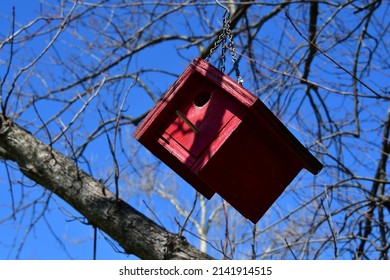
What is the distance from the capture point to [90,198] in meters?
3.78

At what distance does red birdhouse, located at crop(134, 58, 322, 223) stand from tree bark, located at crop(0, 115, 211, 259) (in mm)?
652

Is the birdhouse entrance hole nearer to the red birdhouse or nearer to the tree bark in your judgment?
the red birdhouse

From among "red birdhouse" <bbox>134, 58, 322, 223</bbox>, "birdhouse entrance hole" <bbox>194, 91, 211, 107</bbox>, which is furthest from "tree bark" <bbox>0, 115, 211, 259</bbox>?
"birdhouse entrance hole" <bbox>194, 91, 211, 107</bbox>

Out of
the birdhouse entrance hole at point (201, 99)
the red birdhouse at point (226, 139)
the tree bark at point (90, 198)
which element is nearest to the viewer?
the red birdhouse at point (226, 139)

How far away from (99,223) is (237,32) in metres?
2.40

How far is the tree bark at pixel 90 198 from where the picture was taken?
3.64 metres

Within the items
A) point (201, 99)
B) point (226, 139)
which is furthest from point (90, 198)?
point (226, 139)

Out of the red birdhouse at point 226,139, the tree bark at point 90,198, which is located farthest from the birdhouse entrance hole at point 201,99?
the tree bark at point 90,198

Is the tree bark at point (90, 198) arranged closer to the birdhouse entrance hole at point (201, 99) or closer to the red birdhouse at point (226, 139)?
the red birdhouse at point (226, 139)

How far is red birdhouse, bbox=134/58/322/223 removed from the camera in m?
2.92

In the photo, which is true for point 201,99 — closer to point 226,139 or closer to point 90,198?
point 226,139

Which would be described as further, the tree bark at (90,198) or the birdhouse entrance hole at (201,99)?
the tree bark at (90,198)

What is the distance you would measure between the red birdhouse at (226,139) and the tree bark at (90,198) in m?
0.65

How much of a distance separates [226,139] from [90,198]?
1.15 meters
